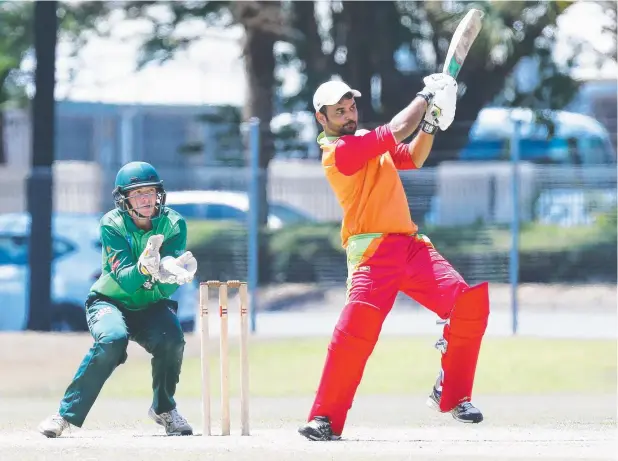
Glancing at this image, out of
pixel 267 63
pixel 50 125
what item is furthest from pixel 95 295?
pixel 267 63

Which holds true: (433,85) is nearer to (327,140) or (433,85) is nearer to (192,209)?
(327,140)

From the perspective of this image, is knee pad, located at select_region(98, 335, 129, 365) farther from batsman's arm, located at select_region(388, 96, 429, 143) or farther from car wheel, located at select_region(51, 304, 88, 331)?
car wheel, located at select_region(51, 304, 88, 331)

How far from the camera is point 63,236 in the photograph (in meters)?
17.7

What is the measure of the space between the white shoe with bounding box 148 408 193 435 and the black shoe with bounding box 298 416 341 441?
Answer: 77cm

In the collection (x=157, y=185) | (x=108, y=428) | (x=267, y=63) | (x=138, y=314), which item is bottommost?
(x=108, y=428)

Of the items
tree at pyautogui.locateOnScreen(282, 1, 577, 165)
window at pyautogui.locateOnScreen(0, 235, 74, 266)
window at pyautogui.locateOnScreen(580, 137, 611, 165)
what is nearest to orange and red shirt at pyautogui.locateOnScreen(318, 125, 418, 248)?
window at pyautogui.locateOnScreen(0, 235, 74, 266)

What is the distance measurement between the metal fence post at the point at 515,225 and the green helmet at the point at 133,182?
8.23m

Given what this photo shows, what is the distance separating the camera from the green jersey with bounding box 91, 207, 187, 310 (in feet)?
27.3

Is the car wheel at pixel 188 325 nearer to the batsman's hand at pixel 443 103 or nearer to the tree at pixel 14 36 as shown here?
the batsman's hand at pixel 443 103

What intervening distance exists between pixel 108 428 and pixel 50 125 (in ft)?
33.4

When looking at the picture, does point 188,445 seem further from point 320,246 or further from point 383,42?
point 383,42

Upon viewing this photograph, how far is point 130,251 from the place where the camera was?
8398mm

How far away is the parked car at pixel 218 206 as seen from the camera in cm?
1809

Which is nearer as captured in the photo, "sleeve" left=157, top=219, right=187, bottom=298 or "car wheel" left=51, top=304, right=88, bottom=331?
"sleeve" left=157, top=219, right=187, bottom=298
